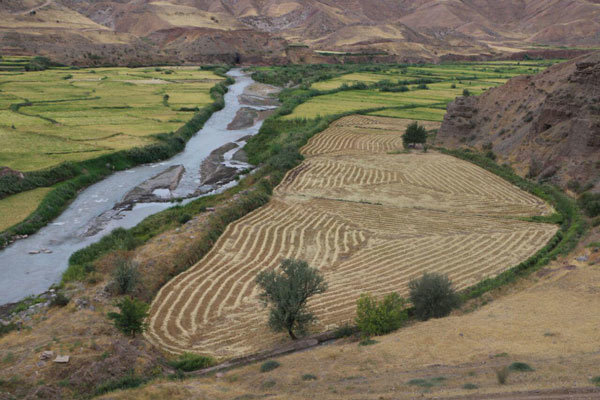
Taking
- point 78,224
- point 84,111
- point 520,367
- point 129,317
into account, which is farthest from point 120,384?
point 84,111

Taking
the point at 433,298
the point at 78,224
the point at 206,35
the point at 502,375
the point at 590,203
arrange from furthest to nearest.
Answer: the point at 206,35 < the point at 78,224 < the point at 590,203 < the point at 433,298 < the point at 502,375

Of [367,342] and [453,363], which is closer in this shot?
[453,363]

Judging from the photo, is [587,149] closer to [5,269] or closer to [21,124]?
[5,269]

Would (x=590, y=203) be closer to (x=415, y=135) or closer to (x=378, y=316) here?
(x=378, y=316)

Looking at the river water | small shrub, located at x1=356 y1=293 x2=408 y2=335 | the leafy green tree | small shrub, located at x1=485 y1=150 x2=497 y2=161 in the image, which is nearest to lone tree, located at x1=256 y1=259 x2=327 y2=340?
small shrub, located at x1=356 y1=293 x2=408 y2=335

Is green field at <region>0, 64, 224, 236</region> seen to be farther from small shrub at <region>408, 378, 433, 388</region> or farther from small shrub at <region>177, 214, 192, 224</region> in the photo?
small shrub at <region>408, 378, 433, 388</region>

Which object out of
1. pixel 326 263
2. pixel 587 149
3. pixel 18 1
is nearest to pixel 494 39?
pixel 18 1

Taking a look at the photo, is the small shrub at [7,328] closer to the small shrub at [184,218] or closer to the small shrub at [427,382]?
the small shrub at [184,218]
